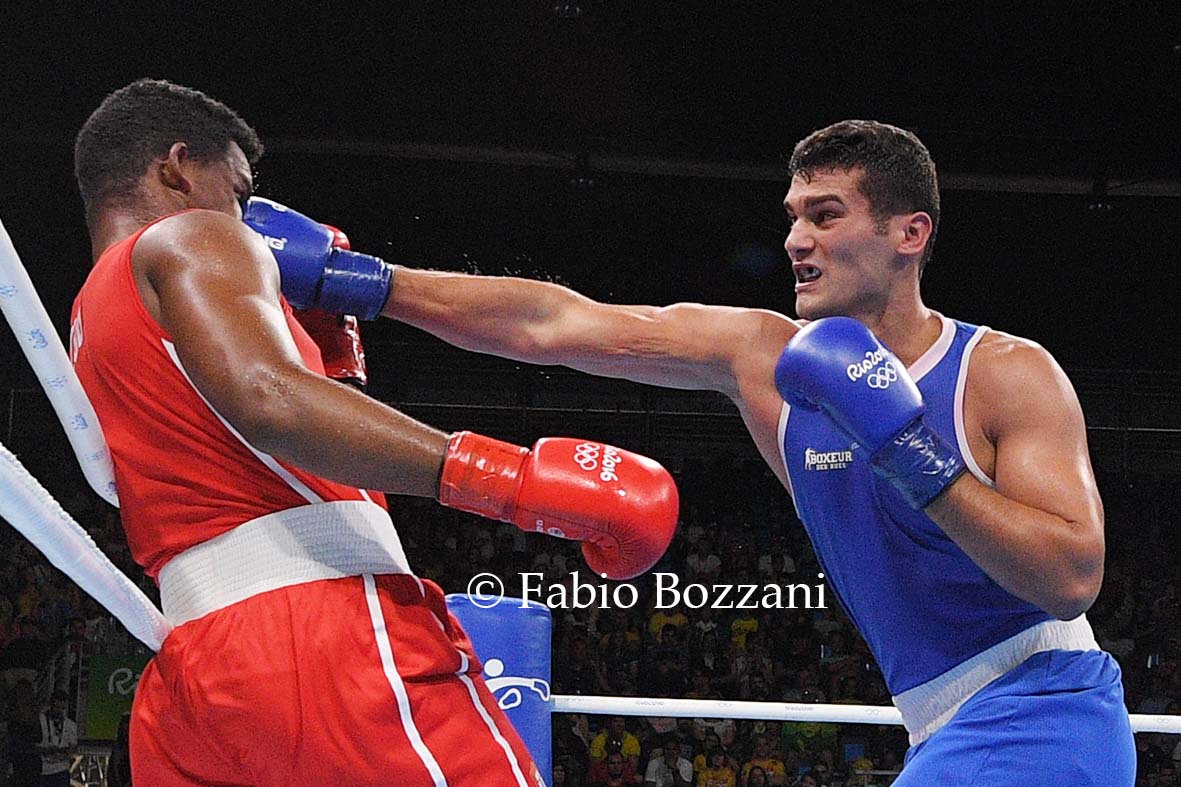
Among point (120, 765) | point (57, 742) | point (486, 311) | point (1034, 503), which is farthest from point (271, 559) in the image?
point (57, 742)

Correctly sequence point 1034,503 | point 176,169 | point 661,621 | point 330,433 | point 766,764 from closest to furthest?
point 330,433, point 176,169, point 1034,503, point 766,764, point 661,621

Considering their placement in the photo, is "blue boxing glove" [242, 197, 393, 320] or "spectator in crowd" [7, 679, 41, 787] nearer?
"blue boxing glove" [242, 197, 393, 320]

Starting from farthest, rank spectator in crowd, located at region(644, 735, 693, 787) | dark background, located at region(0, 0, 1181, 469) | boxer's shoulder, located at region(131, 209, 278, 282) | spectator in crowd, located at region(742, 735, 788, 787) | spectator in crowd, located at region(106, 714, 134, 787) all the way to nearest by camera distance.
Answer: dark background, located at region(0, 0, 1181, 469) → spectator in crowd, located at region(644, 735, 693, 787) → spectator in crowd, located at region(742, 735, 788, 787) → spectator in crowd, located at region(106, 714, 134, 787) → boxer's shoulder, located at region(131, 209, 278, 282)

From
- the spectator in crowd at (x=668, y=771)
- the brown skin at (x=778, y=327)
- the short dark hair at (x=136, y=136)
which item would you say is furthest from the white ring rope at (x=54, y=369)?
the spectator in crowd at (x=668, y=771)

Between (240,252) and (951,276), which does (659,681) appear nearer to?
(951,276)

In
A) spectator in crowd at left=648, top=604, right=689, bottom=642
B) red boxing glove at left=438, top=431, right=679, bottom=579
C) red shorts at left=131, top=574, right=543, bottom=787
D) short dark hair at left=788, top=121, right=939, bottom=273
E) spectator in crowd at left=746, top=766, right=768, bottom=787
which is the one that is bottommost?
red shorts at left=131, top=574, right=543, bottom=787

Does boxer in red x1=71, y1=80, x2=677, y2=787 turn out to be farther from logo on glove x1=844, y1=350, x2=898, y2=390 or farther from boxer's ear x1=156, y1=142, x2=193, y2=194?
logo on glove x1=844, y1=350, x2=898, y2=390

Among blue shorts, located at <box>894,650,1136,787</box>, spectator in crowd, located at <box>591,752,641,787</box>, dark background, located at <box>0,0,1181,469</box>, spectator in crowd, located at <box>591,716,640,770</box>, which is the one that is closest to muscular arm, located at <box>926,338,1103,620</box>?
blue shorts, located at <box>894,650,1136,787</box>

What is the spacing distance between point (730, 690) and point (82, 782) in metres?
4.27

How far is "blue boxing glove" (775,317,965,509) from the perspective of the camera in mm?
1773

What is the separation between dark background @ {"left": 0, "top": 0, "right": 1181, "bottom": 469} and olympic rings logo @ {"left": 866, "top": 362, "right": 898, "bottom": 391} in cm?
697

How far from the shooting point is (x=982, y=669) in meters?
1.94

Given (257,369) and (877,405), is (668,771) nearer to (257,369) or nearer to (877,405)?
(877,405)

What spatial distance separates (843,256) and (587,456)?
3.30ft
